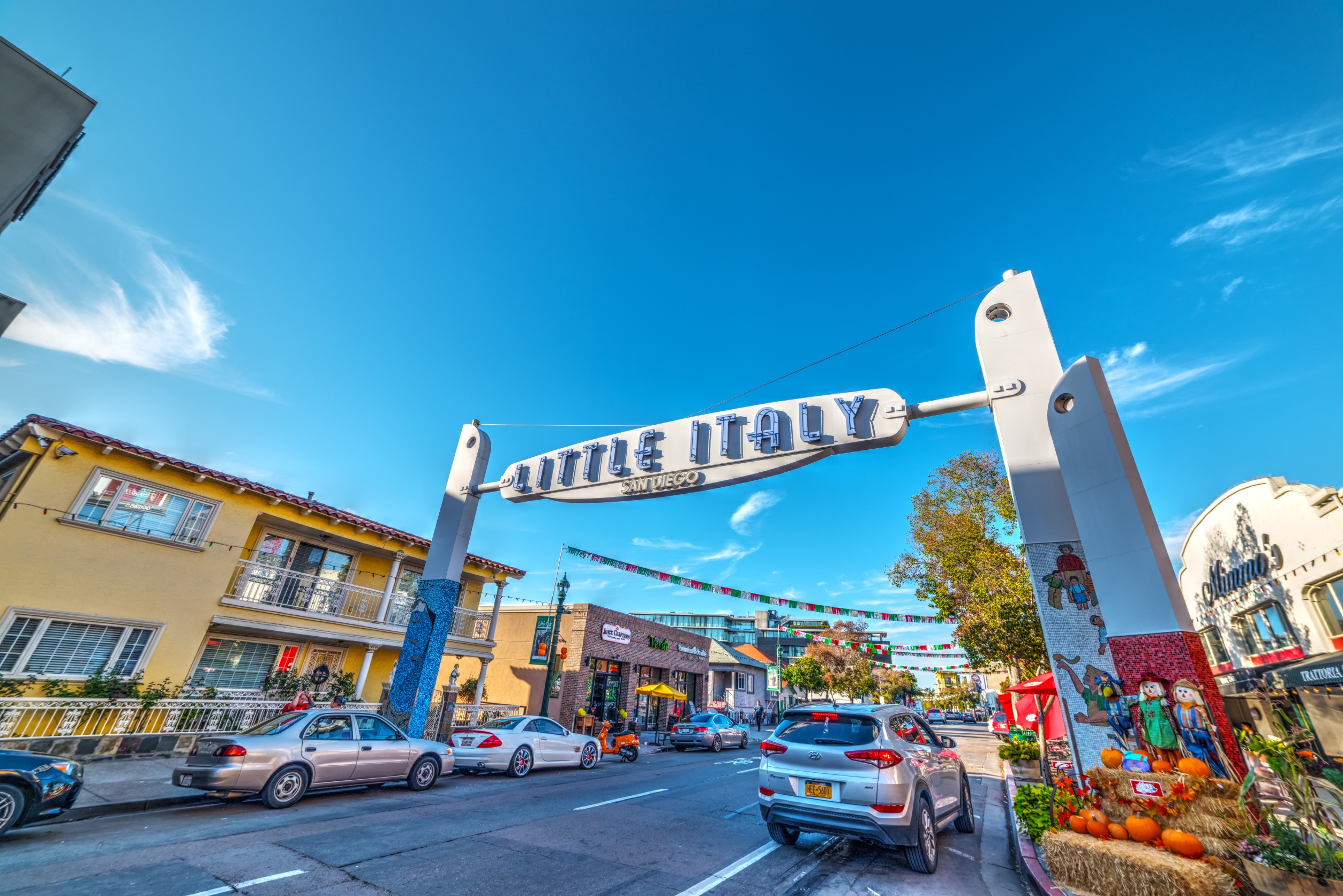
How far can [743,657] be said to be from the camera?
42562 mm

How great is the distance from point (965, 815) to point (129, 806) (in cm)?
1095

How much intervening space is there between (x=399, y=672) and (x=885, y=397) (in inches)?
473

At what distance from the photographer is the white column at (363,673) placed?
635 inches

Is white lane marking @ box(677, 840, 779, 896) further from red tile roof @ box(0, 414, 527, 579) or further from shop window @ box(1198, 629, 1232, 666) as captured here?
shop window @ box(1198, 629, 1232, 666)


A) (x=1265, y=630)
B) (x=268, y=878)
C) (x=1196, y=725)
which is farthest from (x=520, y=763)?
(x=1265, y=630)

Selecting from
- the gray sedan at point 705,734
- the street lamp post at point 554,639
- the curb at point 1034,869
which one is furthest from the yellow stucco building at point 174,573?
the curb at point 1034,869

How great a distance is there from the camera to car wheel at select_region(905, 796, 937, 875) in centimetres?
539

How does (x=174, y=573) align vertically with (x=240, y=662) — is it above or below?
above

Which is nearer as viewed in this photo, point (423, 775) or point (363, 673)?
point (423, 775)

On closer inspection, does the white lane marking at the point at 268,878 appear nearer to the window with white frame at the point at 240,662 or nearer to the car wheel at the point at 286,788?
the car wheel at the point at 286,788

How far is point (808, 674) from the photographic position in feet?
142

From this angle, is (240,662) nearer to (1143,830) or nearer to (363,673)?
(363,673)

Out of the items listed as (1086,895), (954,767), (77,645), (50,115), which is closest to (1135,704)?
(1086,895)

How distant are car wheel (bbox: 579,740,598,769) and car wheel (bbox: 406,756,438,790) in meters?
4.75
